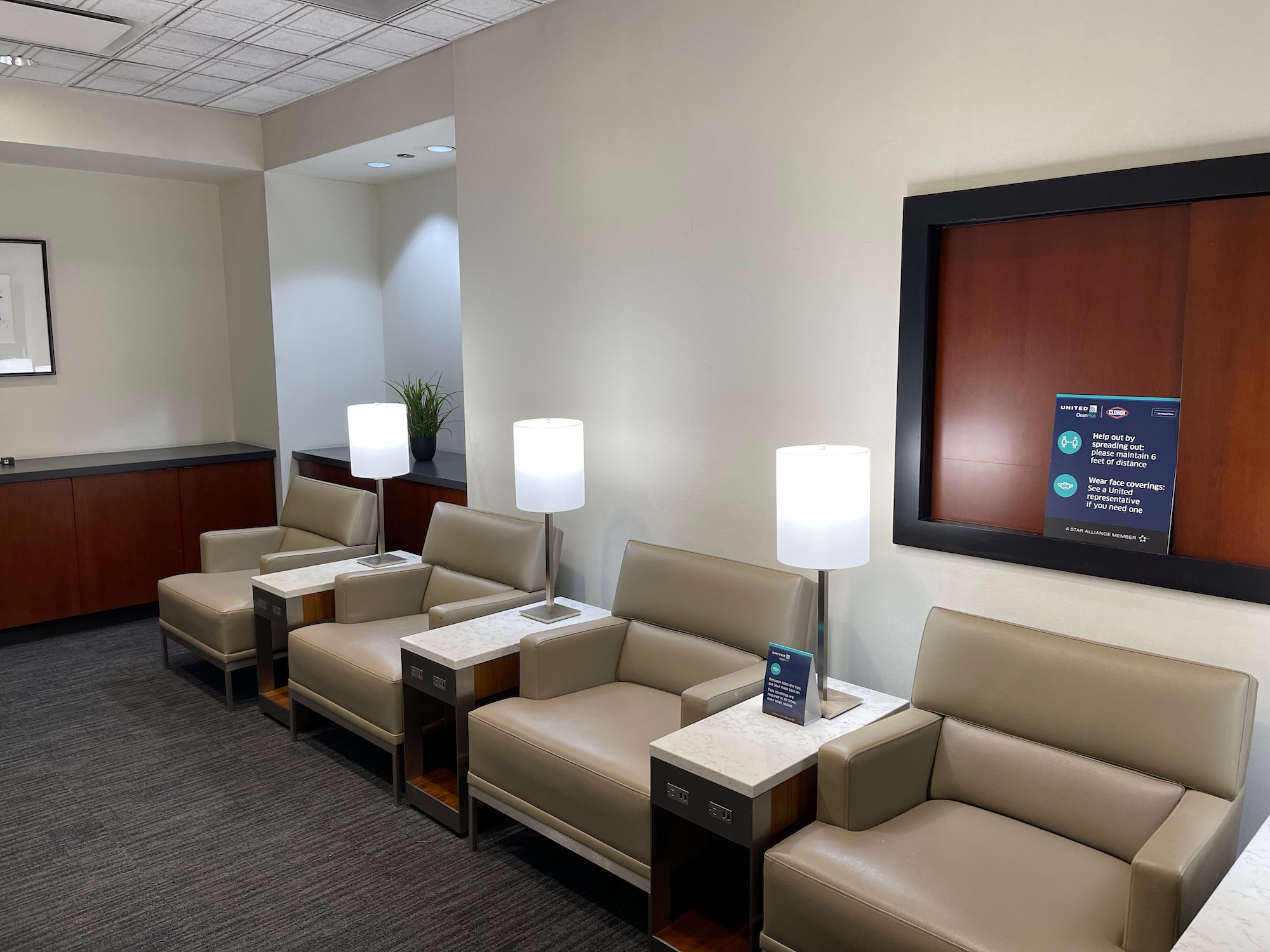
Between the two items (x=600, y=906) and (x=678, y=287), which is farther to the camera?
(x=678, y=287)

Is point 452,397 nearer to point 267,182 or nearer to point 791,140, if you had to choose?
point 267,182

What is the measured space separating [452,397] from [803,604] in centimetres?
286

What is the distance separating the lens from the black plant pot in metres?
4.43

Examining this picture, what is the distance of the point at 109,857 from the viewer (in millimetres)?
2508

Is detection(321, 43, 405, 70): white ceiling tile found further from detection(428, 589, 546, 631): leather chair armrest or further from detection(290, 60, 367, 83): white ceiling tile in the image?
detection(428, 589, 546, 631): leather chair armrest

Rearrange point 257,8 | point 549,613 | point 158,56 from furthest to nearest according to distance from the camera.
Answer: point 158,56 < point 257,8 < point 549,613

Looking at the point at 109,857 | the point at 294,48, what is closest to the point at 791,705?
the point at 109,857

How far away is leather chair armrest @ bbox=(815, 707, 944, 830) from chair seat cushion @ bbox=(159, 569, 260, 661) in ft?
8.00

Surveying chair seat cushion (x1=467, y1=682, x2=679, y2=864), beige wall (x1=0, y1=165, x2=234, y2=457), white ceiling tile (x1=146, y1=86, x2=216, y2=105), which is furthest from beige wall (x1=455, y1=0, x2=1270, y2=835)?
beige wall (x1=0, y1=165, x2=234, y2=457)

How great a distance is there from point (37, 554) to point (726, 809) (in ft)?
12.5

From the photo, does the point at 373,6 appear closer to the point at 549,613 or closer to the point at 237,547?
the point at 549,613

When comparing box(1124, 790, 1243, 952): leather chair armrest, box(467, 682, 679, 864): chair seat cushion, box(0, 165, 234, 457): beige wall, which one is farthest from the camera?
box(0, 165, 234, 457): beige wall

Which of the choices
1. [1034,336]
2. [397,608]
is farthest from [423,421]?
[1034,336]

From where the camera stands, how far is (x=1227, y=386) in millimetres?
1876
